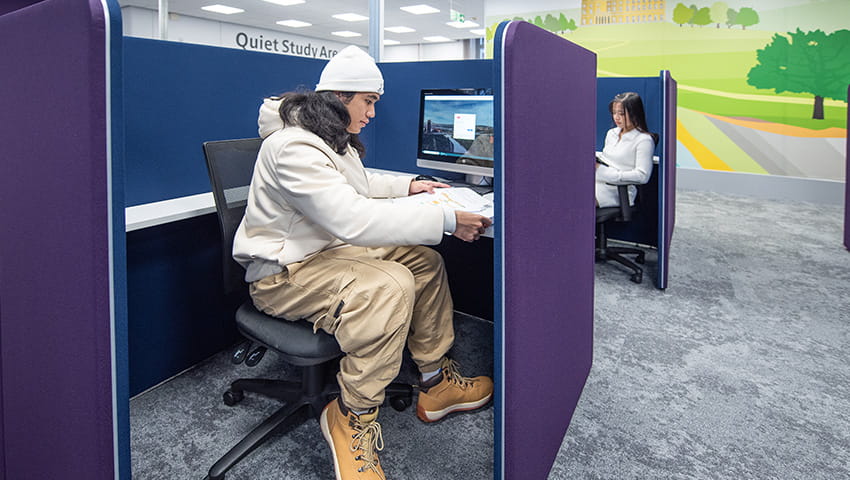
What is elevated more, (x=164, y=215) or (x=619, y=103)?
(x=619, y=103)

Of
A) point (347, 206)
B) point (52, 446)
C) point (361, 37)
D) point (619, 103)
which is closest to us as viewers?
point (52, 446)

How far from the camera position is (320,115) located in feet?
4.22

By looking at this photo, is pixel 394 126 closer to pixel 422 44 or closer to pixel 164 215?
pixel 164 215

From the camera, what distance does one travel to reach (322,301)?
1.22m

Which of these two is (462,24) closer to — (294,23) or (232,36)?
(294,23)

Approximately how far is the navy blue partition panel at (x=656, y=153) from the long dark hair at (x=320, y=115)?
1698 mm

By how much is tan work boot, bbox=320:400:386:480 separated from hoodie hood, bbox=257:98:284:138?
0.68 metres

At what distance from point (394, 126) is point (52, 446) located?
5.34 ft

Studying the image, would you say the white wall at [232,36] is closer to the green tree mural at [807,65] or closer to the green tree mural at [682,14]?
the green tree mural at [682,14]

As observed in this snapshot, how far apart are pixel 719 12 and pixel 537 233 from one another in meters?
5.19

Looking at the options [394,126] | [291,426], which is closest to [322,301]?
[291,426]

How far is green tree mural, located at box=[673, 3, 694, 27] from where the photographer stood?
17.3ft

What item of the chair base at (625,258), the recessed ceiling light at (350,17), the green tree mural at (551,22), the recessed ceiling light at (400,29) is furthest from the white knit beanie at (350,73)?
the recessed ceiling light at (400,29)

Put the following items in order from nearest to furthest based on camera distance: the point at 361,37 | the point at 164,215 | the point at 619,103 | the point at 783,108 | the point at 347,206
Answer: the point at 347,206
the point at 164,215
the point at 619,103
the point at 783,108
the point at 361,37
